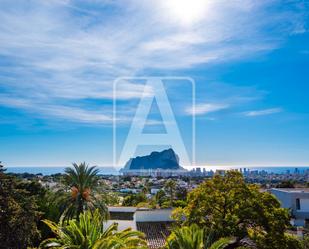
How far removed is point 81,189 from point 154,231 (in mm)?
5301

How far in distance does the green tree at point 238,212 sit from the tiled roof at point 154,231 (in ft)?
20.6

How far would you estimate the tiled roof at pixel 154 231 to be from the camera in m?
19.1

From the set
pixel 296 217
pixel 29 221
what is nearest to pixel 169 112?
pixel 29 221

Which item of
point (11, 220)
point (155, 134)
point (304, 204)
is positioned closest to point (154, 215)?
point (155, 134)

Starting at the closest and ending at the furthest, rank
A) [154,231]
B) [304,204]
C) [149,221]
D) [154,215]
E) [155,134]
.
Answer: [155,134], [154,231], [149,221], [154,215], [304,204]

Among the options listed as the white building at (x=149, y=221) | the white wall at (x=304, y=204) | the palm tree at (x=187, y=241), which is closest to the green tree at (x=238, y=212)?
the palm tree at (x=187, y=241)

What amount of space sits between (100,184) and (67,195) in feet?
8.44

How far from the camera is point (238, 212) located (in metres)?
12.2

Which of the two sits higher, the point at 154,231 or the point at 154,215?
the point at 154,215

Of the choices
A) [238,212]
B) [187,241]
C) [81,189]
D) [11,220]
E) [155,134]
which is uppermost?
[155,134]

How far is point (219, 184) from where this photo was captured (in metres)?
13.1

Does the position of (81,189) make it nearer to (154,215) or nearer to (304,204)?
(154,215)

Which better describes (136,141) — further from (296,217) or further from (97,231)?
(296,217)

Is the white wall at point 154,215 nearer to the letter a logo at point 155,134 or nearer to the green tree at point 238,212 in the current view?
the letter a logo at point 155,134
